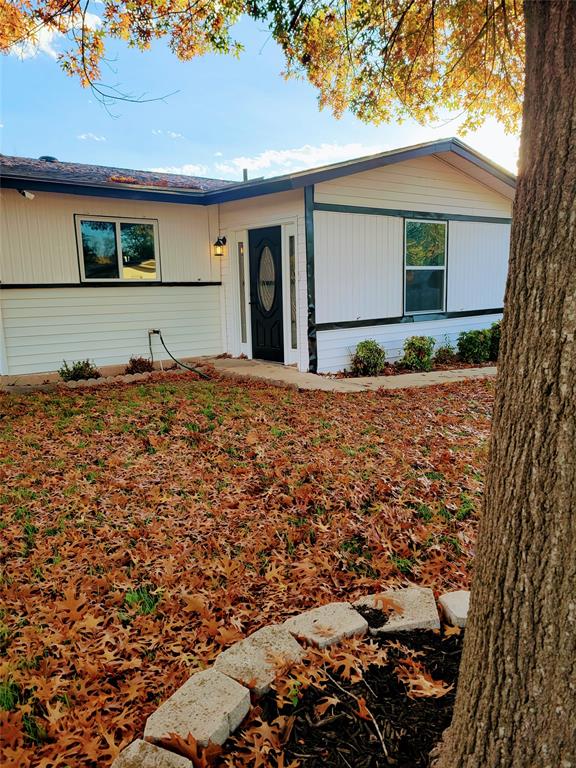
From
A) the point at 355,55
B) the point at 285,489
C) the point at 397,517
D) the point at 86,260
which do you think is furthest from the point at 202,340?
the point at 397,517

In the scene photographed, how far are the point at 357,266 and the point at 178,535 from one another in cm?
670

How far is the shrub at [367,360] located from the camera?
29.0ft

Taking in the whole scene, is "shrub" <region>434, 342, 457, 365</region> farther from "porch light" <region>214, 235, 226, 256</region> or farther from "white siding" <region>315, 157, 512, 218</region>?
"porch light" <region>214, 235, 226, 256</region>

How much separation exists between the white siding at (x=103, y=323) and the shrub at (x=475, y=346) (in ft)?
15.7

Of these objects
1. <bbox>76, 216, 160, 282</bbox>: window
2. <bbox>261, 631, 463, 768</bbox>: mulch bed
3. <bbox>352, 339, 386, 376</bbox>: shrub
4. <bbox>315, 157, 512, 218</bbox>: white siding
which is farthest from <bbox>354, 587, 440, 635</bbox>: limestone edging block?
<bbox>76, 216, 160, 282</bbox>: window

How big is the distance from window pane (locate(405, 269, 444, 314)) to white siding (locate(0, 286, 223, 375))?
144 inches

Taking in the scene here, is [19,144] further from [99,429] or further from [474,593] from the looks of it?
[474,593]

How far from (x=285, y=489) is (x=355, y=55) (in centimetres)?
528

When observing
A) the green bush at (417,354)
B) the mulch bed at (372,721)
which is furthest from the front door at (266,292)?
the mulch bed at (372,721)

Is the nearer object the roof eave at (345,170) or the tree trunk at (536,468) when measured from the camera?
the tree trunk at (536,468)

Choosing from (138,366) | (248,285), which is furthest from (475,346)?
(138,366)

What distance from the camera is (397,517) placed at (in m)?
3.41

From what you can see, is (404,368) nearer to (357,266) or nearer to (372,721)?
(357,266)

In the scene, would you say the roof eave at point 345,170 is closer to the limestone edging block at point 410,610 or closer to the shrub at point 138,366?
the shrub at point 138,366
